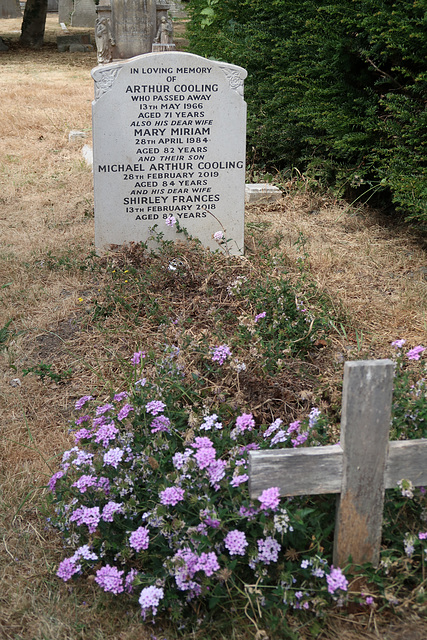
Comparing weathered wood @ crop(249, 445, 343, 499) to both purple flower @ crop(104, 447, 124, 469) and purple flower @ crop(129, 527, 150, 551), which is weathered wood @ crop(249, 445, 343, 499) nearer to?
purple flower @ crop(129, 527, 150, 551)

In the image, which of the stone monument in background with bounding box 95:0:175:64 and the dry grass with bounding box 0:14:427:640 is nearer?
the dry grass with bounding box 0:14:427:640

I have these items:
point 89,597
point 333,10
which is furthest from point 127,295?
point 333,10

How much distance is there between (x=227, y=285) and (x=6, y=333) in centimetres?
125

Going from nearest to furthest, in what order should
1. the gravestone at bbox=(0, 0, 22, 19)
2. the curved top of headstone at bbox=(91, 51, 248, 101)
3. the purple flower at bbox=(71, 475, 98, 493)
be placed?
1. the purple flower at bbox=(71, 475, 98, 493)
2. the curved top of headstone at bbox=(91, 51, 248, 101)
3. the gravestone at bbox=(0, 0, 22, 19)

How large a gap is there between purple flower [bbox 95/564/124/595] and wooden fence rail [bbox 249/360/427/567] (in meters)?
0.47

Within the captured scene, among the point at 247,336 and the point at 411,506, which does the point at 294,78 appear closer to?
the point at 247,336

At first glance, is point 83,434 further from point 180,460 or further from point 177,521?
point 177,521

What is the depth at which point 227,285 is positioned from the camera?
12.4 ft

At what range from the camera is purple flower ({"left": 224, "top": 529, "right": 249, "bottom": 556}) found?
1.78m

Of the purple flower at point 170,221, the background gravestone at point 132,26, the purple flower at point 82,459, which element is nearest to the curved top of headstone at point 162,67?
the purple flower at point 170,221

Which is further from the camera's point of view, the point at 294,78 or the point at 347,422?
the point at 294,78

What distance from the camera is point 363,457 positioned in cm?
176

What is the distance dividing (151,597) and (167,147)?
10.2 ft

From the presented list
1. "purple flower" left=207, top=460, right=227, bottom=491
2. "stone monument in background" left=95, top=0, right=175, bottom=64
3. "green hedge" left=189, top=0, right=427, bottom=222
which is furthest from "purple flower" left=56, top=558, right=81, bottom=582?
"stone monument in background" left=95, top=0, right=175, bottom=64
